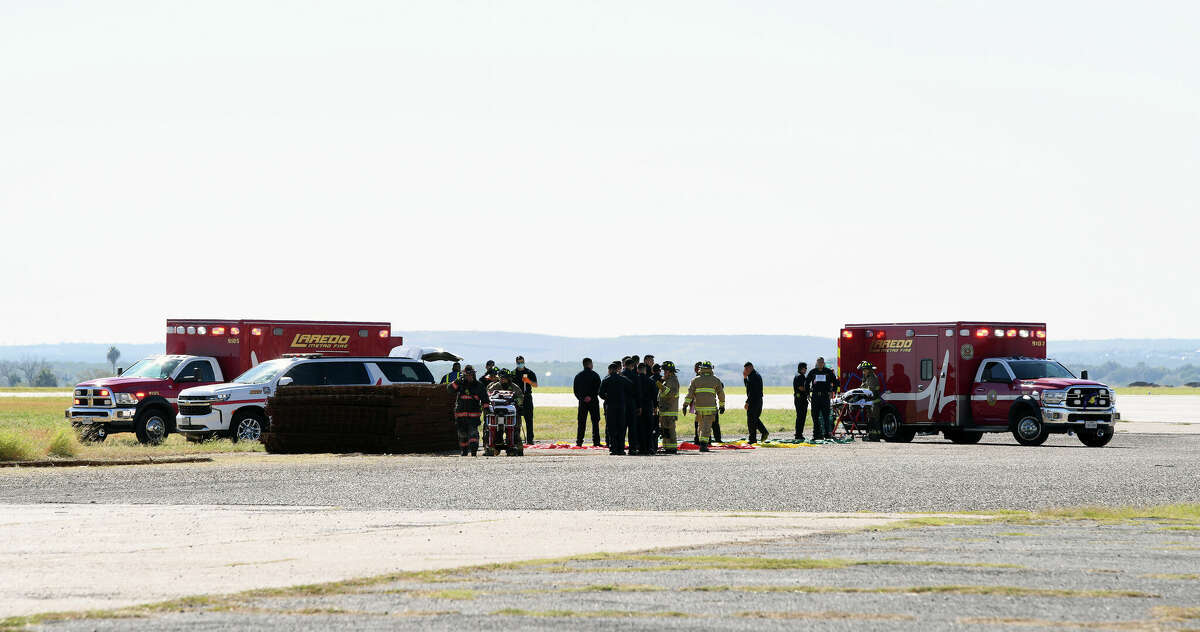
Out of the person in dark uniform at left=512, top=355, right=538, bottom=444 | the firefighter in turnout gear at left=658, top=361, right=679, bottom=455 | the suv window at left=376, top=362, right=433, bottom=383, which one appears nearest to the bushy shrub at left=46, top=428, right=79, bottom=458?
the suv window at left=376, top=362, right=433, bottom=383

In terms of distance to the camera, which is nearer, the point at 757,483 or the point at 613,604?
the point at 613,604

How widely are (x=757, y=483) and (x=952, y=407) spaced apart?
549 inches

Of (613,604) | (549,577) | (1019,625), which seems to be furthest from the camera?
(549,577)

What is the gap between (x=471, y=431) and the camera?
25188 mm

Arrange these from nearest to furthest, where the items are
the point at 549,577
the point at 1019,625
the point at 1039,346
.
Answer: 1. the point at 1019,625
2. the point at 549,577
3. the point at 1039,346

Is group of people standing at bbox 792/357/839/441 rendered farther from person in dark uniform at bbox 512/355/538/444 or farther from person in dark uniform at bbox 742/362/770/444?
person in dark uniform at bbox 512/355/538/444

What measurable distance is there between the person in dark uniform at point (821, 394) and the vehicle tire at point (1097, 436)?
5102 millimetres

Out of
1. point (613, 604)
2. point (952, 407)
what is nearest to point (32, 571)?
point (613, 604)

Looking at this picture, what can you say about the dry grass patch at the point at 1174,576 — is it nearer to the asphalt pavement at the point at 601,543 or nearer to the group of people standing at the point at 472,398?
the asphalt pavement at the point at 601,543

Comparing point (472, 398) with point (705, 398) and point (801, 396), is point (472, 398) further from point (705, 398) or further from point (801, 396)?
point (801, 396)

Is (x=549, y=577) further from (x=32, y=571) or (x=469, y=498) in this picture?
(x=469, y=498)

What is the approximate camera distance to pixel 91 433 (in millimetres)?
29234

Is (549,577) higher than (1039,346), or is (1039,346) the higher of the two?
(1039,346)

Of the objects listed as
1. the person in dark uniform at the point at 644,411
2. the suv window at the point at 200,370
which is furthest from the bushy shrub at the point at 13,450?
the person in dark uniform at the point at 644,411
